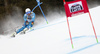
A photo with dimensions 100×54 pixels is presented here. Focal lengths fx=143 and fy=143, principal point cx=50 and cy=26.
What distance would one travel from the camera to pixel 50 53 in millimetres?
2729

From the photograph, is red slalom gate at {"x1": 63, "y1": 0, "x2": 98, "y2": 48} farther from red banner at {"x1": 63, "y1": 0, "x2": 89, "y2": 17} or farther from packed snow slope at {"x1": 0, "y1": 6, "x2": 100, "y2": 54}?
packed snow slope at {"x1": 0, "y1": 6, "x2": 100, "y2": 54}

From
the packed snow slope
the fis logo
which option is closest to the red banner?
the fis logo

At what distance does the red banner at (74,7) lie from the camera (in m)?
2.69

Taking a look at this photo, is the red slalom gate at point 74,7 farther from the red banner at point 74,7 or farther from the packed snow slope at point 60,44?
the packed snow slope at point 60,44

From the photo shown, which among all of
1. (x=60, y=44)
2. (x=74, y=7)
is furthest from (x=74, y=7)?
(x=60, y=44)

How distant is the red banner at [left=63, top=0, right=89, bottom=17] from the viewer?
2.69 metres

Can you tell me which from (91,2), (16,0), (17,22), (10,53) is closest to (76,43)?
(10,53)

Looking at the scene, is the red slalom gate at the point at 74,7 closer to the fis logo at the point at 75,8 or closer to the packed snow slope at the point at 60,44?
the fis logo at the point at 75,8

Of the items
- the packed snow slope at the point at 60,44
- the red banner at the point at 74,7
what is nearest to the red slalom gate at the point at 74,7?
the red banner at the point at 74,7

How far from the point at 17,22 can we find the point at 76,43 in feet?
30.5

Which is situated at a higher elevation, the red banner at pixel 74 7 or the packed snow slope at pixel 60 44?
the red banner at pixel 74 7

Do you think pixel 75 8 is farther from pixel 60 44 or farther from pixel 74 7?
pixel 60 44

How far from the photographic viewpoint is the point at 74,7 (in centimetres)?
271

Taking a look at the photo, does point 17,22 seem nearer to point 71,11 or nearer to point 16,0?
point 16,0
